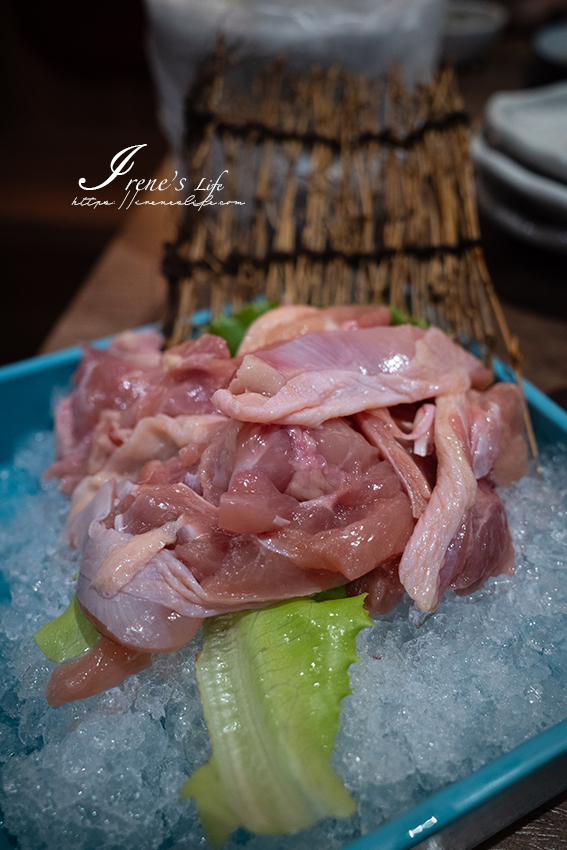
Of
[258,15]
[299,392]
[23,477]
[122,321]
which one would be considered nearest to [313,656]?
[299,392]

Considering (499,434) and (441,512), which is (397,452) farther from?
(499,434)

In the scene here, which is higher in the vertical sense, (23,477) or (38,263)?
(38,263)

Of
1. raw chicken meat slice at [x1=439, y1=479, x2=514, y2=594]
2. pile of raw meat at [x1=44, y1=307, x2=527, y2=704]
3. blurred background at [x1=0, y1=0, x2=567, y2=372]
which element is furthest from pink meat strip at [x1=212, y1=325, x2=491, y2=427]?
blurred background at [x1=0, y1=0, x2=567, y2=372]

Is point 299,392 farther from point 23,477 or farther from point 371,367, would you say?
point 23,477

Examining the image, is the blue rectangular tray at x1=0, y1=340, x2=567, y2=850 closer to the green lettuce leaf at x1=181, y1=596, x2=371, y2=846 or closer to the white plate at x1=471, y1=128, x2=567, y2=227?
the green lettuce leaf at x1=181, y1=596, x2=371, y2=846

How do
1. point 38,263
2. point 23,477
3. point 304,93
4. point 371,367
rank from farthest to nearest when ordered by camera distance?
point 38,263 < point 304,93 < point 23,477 < point 371,367

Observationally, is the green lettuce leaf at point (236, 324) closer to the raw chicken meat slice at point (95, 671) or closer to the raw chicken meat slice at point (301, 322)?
the raw chicken meat slice at point (301, 322)
